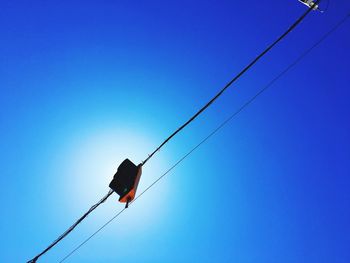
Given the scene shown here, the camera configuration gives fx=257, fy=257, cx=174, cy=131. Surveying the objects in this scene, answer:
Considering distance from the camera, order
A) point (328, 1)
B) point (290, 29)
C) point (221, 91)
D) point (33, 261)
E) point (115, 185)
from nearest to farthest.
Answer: point (290, 29) → point (221, 91) → point (115, 185) → point (33, 261) → point (328, 1)

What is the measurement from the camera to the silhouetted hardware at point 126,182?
4035mm

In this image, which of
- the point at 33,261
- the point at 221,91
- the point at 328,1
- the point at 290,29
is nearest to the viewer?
the point at 290,29

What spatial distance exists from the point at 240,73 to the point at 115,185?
101 inches

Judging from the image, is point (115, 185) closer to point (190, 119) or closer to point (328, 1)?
point (190, 119)

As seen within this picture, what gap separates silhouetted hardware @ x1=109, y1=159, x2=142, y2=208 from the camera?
13.2ft

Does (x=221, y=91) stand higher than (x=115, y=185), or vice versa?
(x=115, y=185)

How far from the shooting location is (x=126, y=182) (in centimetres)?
410

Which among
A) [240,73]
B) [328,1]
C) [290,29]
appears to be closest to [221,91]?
[240,73]

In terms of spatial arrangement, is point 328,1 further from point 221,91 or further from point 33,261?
point 33,261

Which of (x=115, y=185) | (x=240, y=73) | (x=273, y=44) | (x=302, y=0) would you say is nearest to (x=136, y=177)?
(x=115, y=185)

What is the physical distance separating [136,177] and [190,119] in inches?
50.4

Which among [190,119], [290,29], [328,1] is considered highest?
[328,1]

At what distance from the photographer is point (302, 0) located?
546 cm

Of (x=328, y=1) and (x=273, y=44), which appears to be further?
(x=328, y=1)
